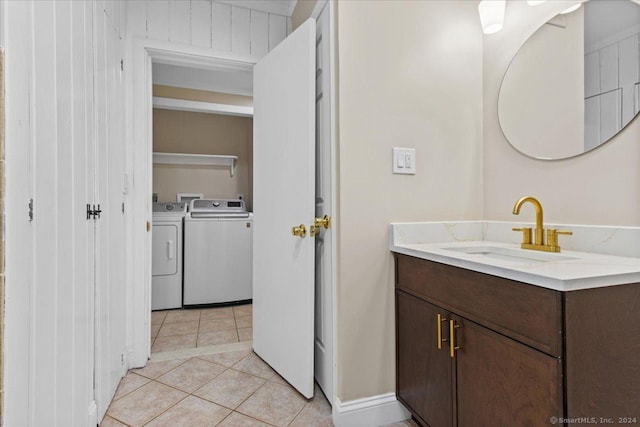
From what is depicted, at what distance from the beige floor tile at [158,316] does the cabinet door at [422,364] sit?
224cm

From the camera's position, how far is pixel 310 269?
5.39ft

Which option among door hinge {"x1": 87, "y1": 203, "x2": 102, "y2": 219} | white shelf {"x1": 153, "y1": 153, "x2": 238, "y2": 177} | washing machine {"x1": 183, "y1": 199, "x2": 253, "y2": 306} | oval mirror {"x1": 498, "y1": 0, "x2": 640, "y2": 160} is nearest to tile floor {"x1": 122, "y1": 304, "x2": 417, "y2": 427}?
washing machine {"x1": 183, "y1": 199, "x2": 253, "y2": 306}

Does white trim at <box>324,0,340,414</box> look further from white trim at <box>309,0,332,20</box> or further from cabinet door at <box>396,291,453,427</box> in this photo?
cabinet door at <box>396,291,453,427</box>

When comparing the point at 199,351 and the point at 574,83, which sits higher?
the point at 574,83

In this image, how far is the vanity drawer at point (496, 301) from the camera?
82 centimetres

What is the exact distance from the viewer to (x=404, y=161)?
154 centimetres

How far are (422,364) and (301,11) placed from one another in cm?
214

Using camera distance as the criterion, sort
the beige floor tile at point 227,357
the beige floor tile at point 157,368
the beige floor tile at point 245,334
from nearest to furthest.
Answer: the beige floor tile at point 157,368 < the beige floor tile at point 227,357 < the beige floor tile at point 245,334

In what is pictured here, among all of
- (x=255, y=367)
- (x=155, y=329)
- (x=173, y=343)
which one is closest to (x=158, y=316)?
(x=155, y=329)

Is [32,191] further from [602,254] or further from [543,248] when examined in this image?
Answer: [602,254]

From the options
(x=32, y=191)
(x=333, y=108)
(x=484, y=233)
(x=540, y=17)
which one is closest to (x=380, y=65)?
(x=333, y=108)

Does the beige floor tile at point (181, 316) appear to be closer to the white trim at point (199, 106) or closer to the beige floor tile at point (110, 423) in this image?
the beige floor tile at point (110, 423)

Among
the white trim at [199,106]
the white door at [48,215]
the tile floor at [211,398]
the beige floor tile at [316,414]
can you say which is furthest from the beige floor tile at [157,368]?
the white trim at [199,106]

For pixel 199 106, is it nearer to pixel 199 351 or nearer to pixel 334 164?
pixel 199 351
